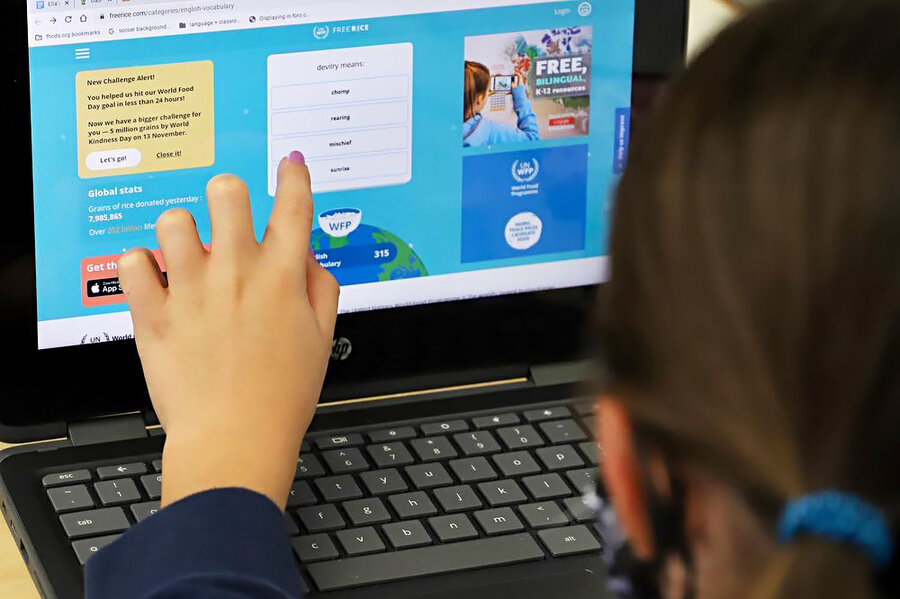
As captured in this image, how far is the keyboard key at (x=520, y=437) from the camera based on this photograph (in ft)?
2.52

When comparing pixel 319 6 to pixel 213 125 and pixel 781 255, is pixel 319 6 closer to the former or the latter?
pixel 213 125

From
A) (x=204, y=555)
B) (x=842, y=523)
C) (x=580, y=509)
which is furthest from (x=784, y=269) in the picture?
(x=580, y=509)

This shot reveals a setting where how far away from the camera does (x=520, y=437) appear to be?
30.5 inches

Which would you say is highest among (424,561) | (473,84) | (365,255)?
(473,84)

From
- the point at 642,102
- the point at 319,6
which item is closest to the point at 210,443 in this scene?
the point at 319,6

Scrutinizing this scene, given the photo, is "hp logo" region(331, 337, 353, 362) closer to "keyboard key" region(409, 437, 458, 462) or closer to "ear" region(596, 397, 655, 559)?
"keyboard key" region(409, 437, 458, 462)

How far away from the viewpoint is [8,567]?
688 mm

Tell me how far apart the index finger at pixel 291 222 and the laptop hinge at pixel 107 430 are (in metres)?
0.22

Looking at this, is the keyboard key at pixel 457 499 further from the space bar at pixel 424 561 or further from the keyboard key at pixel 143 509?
the keyboard key at pixel 143 509

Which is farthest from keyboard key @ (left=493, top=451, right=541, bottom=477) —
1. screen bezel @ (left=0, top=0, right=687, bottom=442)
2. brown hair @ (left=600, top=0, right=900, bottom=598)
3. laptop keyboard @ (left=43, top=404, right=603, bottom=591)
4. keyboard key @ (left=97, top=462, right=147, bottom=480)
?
brown hair @ (left=600, top=0, right=900, bottom=598)

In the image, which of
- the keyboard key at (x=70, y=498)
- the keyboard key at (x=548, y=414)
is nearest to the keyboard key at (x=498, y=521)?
the keyboard key at (x=548, y=414)

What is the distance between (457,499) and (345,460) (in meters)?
0.07

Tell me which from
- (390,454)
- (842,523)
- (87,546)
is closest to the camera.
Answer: (842,523)

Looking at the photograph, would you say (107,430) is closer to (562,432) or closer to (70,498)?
(70,498)
